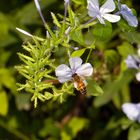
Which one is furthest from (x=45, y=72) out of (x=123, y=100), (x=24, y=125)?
(x=24, y=125)

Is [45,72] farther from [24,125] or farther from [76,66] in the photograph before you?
[24,125]

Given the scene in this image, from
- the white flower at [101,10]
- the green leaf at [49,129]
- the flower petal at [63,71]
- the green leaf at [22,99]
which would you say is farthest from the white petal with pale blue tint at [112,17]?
the green leaf at [49,129]

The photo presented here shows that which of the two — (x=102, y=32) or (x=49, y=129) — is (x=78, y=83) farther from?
(x=49, y=129)

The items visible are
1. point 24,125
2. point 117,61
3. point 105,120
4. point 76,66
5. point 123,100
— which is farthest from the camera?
point 105,120

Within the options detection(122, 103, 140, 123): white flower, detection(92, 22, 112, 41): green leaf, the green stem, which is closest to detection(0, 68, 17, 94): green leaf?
the green stem

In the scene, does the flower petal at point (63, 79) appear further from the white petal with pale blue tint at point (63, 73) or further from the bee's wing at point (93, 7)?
the bee's wing at point (93, 7)
